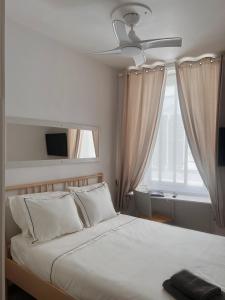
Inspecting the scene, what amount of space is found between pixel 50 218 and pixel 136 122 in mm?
1943

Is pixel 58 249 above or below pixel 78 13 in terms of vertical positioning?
below

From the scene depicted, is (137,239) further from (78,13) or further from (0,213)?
(78,13)

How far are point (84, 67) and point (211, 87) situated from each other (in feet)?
5.33

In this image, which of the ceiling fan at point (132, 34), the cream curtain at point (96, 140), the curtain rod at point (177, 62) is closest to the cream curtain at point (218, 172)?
the curtain rod at point (177, 62)

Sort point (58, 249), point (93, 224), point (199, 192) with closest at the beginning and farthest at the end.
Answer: point (58, 249)
point (93, 224)
point (199, 192)

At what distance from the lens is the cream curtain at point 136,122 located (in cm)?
346

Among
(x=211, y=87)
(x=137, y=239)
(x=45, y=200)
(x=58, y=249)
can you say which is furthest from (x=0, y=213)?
(x=211, y=87)

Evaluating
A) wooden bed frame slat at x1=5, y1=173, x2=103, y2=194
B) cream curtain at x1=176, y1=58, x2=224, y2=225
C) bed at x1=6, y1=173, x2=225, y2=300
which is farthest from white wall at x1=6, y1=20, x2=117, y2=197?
cream curtain at x1=176, y1=58, x2=224, y2=225

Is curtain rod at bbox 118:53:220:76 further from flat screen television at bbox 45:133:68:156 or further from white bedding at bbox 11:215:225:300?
white bedding at bbox 11:215:225:300

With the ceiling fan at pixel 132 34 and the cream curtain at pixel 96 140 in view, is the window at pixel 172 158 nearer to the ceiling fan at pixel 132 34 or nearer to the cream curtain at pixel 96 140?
the cream curtain at pixel 96 140

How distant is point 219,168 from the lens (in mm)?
3016

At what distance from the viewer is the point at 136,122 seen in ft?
11.9

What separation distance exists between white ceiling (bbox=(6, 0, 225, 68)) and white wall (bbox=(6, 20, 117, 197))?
181 millimetres

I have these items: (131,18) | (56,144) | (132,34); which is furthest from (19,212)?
(131,18)
